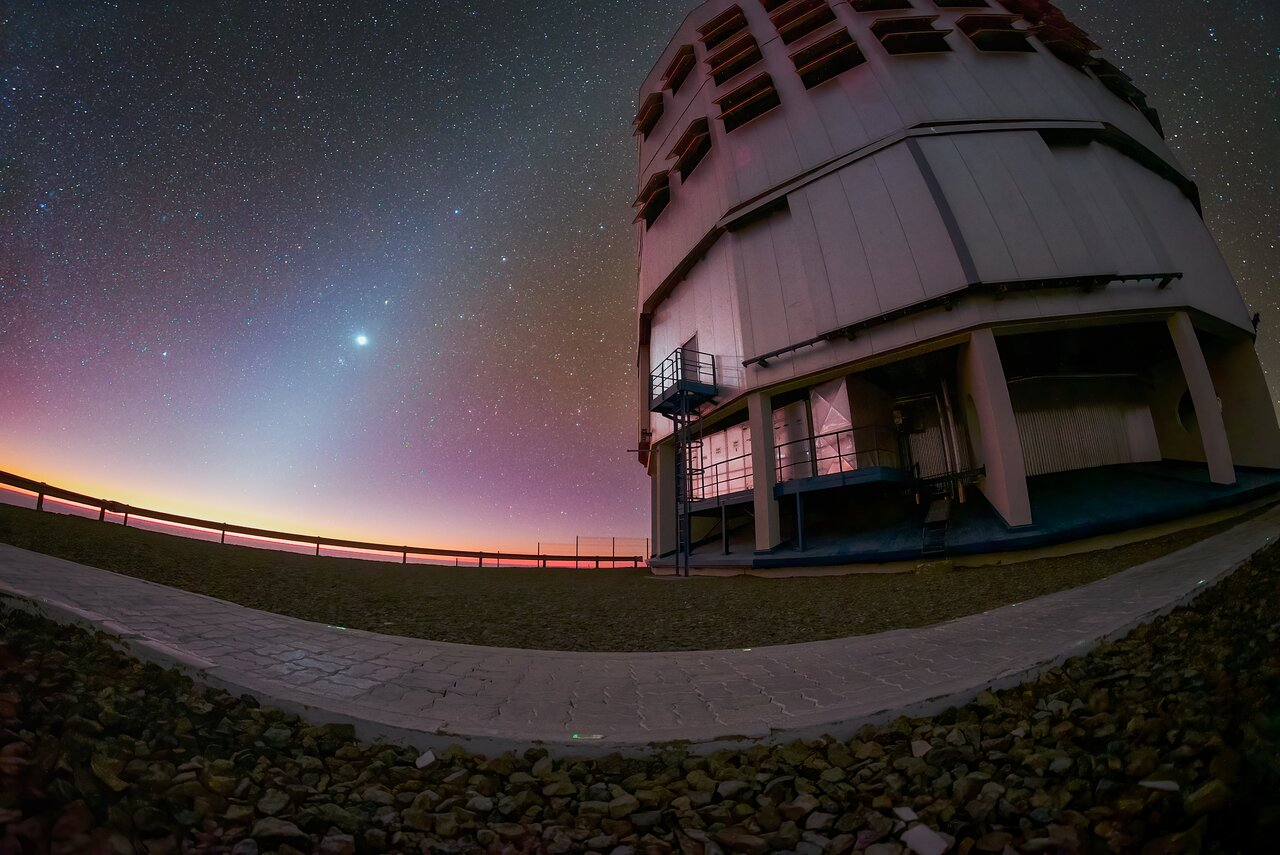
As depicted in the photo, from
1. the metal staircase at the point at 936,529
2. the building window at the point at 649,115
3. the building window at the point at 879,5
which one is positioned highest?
the building window at the point at 649,115

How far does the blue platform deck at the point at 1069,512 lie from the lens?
1169 cm

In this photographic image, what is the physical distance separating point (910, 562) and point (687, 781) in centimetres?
1342

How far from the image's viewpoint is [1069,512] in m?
12.2

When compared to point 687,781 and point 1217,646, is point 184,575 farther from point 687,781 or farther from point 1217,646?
point 1217,646

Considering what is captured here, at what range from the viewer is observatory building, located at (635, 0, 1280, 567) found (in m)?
13.1

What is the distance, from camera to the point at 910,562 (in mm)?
13414

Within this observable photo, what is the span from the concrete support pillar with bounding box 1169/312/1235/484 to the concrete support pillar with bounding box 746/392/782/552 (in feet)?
36.6

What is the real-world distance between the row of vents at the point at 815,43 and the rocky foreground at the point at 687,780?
22.2m

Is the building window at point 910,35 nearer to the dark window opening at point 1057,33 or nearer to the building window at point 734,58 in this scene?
the dark window opening at point 1057,33

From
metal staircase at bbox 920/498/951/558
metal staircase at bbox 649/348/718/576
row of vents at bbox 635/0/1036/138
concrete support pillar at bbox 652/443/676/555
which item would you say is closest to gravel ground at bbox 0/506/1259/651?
metal staircase at bbox 920/498/951/558

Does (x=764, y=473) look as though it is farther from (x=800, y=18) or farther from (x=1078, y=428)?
(x=800, y=18)

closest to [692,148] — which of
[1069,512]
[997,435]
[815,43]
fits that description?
[815,43]

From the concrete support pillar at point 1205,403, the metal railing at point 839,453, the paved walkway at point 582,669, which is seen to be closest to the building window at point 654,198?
the metal railing at point 839,453

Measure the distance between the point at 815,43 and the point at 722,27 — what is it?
251 inches
